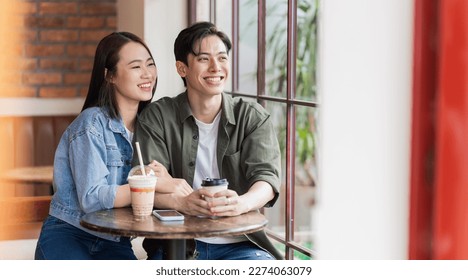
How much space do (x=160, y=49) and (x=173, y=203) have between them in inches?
49.6

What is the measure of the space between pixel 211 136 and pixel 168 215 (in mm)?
258

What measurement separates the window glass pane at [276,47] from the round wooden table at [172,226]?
0.54 m

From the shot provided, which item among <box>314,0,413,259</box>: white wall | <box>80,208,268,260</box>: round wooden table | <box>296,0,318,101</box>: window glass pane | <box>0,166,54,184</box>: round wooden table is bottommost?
<box>0,166,54,184</box>: round wooden table

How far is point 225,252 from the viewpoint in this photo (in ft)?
4.81

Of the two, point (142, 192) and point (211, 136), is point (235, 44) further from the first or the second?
point (142, 192)

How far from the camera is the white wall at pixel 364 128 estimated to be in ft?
1.98

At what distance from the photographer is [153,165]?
1427 millimetres

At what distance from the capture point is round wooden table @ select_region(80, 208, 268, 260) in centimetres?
118

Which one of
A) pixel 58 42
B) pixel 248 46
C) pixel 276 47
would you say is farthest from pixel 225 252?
pixel 58 42

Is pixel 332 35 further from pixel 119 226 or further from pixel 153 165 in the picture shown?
pixel 153 165

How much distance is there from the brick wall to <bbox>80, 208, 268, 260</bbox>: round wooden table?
1755 millimetres

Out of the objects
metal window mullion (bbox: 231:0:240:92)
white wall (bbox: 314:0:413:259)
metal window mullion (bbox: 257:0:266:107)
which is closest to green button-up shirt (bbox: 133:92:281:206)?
metal window mullion (bbox: 257:0:266:107)

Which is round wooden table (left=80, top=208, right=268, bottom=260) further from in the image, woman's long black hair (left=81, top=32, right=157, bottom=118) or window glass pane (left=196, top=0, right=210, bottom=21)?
Result: window glass pane (left=196, top=0, right=210, bottom=21)
